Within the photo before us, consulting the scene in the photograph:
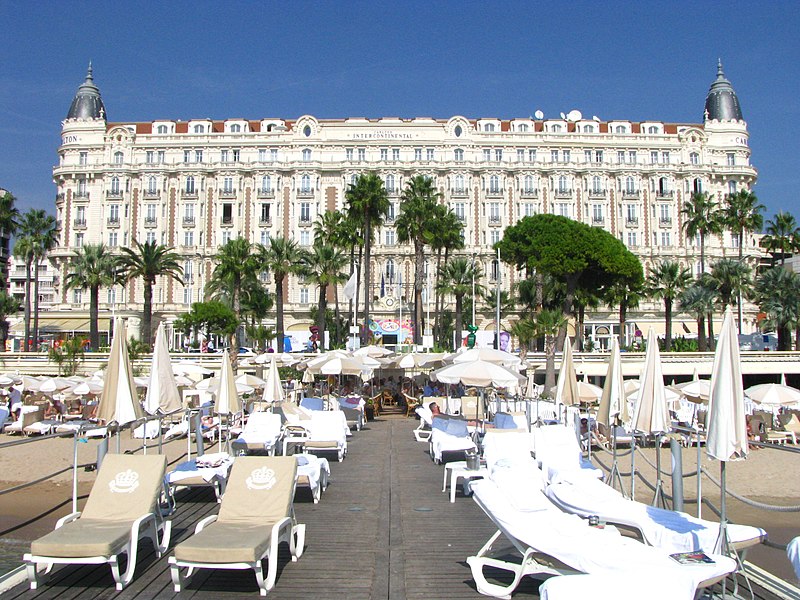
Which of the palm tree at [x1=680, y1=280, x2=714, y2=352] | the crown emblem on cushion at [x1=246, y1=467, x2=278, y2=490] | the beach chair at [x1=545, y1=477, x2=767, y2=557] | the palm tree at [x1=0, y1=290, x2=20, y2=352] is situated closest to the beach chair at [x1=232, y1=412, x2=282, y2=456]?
the crown emblem on cushion at [x1=246, y1=467, x2=278, y2=490]

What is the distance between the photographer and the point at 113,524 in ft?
25.2

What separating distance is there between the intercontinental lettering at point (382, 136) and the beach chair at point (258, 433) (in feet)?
192

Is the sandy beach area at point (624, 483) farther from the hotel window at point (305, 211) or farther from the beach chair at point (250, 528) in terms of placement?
the hotel window at point (305, 211)

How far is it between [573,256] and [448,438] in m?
41.4

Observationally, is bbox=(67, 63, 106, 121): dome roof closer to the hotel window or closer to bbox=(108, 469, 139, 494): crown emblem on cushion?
the hotel window

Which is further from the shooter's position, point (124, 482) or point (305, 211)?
point (305, 211)

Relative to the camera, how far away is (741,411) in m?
7.11

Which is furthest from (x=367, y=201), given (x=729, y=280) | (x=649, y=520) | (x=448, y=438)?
(x=649, y=520)

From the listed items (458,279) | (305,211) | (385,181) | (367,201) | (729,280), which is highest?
(385,181)

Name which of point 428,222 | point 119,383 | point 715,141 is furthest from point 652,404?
point 715,141

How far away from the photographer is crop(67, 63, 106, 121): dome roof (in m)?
75.4

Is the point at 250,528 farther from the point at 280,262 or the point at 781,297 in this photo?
the point at 781,297

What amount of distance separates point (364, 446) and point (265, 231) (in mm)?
54777

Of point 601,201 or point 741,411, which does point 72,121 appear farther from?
point 741,411
